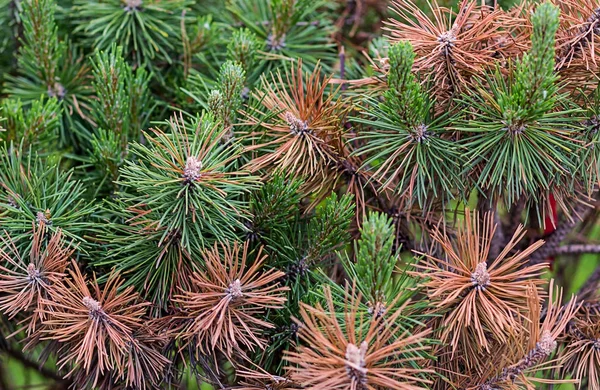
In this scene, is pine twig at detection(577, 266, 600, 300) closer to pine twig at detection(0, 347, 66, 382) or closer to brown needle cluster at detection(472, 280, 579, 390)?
brown needle cluster at detection(472, 280, 579, 390)

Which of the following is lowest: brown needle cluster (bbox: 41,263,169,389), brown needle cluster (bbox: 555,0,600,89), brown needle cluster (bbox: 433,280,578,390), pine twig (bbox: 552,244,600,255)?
brown needle cluster (bbox: 41,263,169,389)

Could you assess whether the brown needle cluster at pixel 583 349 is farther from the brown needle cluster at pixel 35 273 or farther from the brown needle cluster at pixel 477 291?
the brown needle cluster at pixel 35 273

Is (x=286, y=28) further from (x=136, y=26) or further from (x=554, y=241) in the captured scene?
(x=554, y=241)

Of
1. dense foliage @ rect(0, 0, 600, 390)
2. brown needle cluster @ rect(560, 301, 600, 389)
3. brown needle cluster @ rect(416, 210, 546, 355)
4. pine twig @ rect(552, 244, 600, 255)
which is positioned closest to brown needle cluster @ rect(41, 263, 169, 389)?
dense foliage @ rect(0, 0, 600, 390)

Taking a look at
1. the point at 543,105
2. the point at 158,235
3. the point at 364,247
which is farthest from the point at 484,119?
the point at 158,235

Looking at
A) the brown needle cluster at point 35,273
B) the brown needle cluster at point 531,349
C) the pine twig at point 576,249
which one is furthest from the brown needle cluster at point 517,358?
the brown needle cluster at point 35,273

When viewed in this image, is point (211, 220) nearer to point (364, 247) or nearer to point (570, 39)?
point (364, 247)
